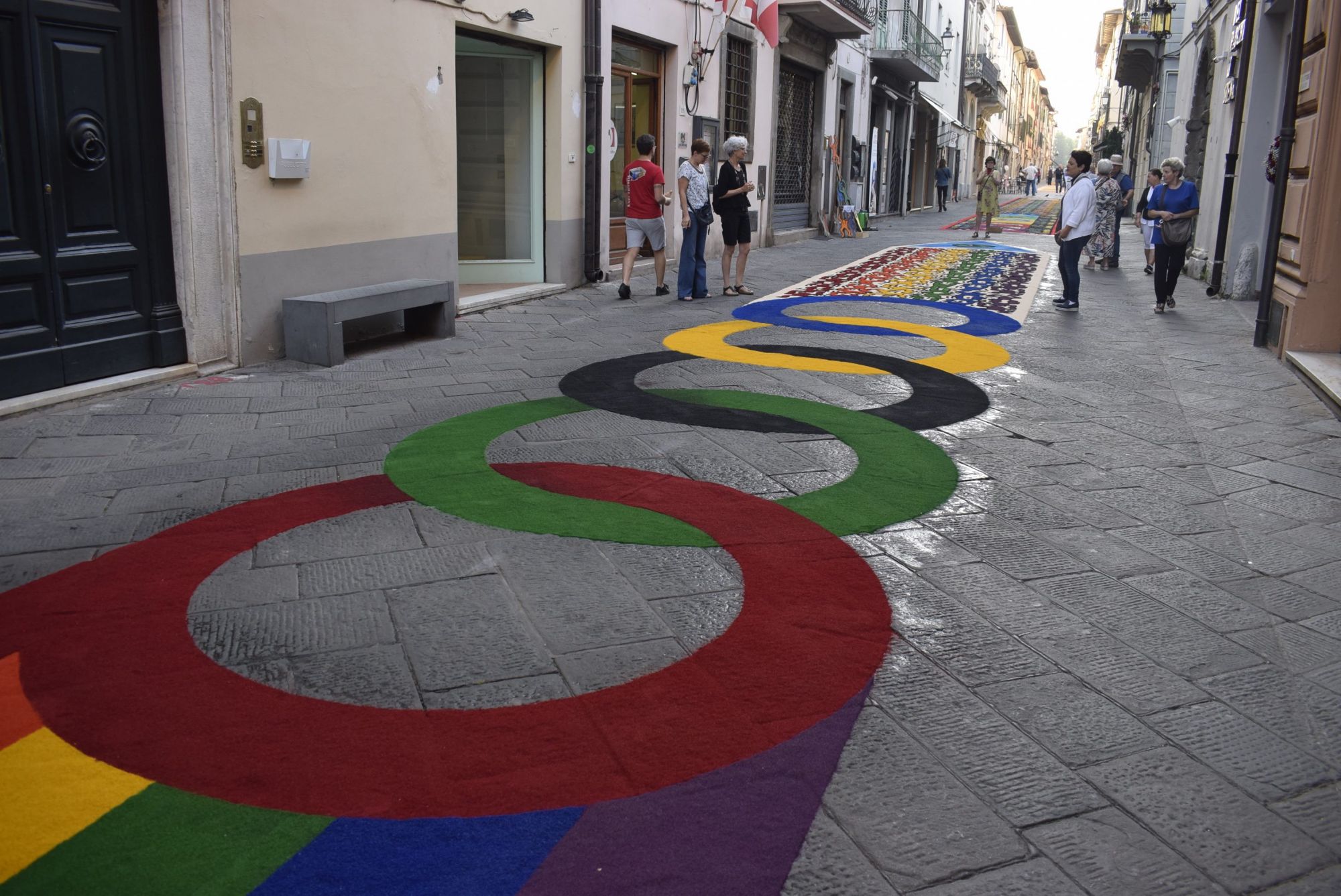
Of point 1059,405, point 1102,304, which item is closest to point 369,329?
point 1059,405

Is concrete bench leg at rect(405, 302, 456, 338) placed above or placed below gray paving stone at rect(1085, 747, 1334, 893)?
above

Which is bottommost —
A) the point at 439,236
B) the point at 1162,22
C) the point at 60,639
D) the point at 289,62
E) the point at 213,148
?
the point at 60,639

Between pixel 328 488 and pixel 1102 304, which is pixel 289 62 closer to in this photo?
pixel 328 488

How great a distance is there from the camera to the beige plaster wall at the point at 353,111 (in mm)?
7641

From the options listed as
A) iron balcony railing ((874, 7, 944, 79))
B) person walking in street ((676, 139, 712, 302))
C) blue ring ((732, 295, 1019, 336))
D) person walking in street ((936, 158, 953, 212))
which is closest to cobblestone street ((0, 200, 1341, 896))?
blue ring ((732, 295, 1019, 336))

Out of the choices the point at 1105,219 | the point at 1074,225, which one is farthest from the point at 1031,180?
the point at 1074,225

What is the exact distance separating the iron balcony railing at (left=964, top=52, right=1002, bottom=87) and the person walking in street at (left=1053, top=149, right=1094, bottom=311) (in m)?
38.4

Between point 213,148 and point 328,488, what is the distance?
363 cm

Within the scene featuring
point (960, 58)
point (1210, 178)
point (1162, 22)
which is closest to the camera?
point (1210, 178)

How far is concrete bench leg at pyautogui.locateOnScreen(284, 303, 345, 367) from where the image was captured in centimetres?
771

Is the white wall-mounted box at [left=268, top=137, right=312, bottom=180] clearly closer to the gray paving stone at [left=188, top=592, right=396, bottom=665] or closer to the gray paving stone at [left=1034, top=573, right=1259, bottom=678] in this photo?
the gray paving stone at [left=188, top=592, right=396, bottom=665]

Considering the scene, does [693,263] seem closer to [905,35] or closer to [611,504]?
[611,504]

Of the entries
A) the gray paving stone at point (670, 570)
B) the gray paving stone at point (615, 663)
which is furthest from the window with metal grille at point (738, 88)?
the gray paving stone at point (615, 663)

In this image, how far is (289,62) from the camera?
7867 mm
